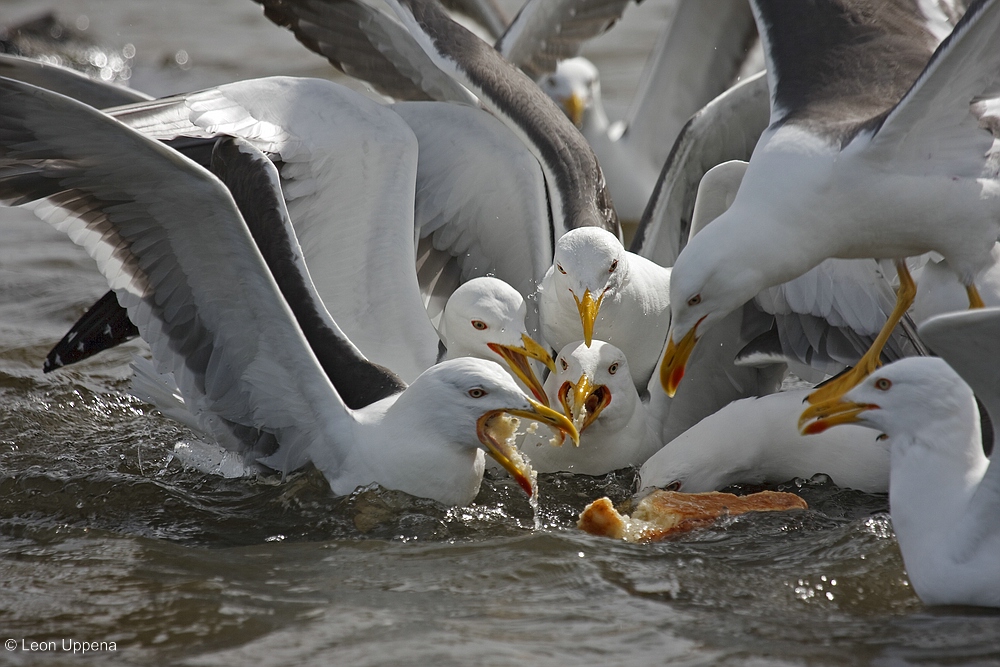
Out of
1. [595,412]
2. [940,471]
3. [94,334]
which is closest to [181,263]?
[94,334]

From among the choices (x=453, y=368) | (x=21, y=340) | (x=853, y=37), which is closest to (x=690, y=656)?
(x=453, y=368)

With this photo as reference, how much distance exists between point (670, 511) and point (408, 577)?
3.57 ft

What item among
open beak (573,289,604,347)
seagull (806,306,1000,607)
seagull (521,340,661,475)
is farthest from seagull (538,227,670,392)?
seagull (806,306,1000,607)

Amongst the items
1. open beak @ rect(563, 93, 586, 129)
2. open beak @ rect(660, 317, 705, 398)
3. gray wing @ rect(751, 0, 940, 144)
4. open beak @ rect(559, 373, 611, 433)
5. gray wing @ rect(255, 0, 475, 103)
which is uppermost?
gray wing @ rect(751, 0, 940, 144)

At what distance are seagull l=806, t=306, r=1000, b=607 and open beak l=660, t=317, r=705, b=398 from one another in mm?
882

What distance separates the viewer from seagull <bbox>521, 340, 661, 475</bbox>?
555cm

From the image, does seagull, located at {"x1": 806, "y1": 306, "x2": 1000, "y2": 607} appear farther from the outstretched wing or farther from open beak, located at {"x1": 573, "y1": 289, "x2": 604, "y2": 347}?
the outstretched wing

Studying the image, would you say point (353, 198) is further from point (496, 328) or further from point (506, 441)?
point (506, 441)

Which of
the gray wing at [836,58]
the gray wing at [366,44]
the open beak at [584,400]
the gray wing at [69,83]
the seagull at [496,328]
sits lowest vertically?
the open beak at [584,400]

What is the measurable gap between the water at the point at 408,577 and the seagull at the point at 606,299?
714 mm

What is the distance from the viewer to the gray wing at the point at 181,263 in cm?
465

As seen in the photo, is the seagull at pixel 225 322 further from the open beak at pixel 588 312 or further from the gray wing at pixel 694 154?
the gray wing at pixel 694 154

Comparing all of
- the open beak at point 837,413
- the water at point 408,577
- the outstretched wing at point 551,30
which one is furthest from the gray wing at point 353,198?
the outstretched wing at point 551,30

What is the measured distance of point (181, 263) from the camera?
4.98 metres
